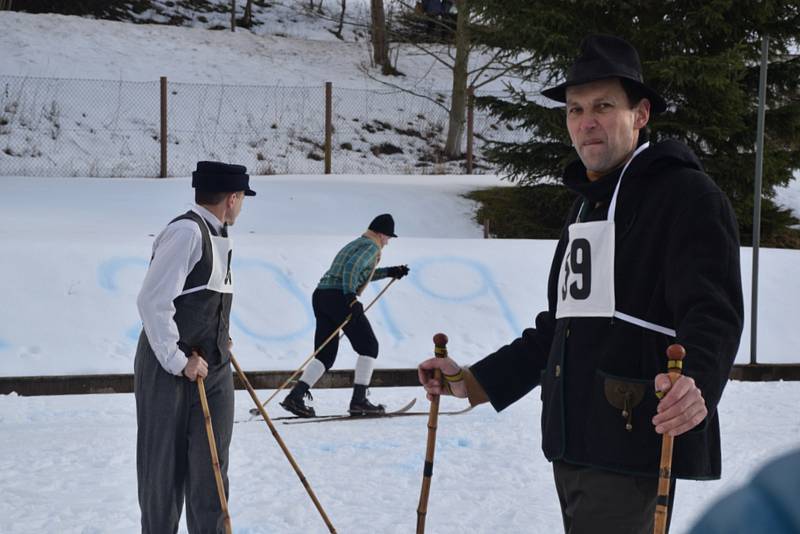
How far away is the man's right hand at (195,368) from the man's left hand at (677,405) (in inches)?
88.6

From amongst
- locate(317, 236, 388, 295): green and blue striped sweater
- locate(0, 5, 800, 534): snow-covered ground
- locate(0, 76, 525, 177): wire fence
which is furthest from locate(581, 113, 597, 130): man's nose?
locate(0, 76, 525, 177): wire fence

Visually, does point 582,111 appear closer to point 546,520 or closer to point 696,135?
point 546,520

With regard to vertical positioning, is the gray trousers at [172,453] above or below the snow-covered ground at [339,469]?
above

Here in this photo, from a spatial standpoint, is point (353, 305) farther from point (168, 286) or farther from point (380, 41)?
point (380, 41)

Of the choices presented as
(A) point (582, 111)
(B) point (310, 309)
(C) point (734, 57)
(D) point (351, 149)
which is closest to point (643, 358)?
(A) point (582, 111)

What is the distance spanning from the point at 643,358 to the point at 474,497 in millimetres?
3221

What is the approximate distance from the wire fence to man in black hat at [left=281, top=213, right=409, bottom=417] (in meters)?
12.8

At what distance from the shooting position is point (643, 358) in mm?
2738

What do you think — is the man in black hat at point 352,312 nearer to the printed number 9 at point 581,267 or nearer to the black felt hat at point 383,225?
the black felt hat at point 383,225

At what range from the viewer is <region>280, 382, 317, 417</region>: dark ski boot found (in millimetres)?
8109

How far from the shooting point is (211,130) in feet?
85.1

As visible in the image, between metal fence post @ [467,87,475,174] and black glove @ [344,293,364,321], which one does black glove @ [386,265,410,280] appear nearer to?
black glove @ [344,293,364,321]

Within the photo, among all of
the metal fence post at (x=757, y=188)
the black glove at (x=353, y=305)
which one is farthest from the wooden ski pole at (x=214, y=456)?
the metal fence post at (x=757, y=188)

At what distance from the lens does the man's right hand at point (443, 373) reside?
130 inches
